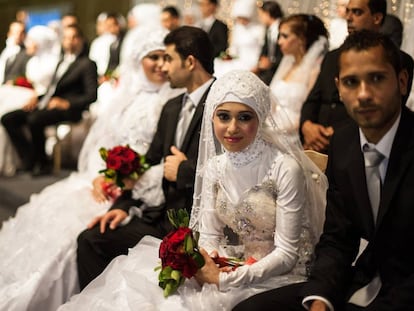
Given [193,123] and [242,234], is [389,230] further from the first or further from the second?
[193,123]

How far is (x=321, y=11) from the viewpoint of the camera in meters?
6.87

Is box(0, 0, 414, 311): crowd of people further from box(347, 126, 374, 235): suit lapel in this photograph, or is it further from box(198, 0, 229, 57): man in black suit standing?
box(198, 0, 229, 57): man in black suit standing

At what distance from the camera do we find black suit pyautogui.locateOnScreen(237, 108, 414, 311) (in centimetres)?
208

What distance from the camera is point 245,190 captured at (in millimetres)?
2686

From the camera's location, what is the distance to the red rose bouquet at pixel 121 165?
3.52 metres

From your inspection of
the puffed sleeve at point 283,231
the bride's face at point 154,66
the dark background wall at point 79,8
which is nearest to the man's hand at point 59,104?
the bride's face at point 154,66

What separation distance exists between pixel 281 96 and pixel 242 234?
1.93 m

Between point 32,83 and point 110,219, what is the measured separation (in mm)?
4766

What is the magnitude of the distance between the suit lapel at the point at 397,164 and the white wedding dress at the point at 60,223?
1.69 meters

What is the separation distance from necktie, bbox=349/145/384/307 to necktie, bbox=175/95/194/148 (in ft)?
4.90

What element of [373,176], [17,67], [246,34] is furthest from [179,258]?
[17,67]

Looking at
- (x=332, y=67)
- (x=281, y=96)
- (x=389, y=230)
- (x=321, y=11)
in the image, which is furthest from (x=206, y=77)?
(x=321, y=11)

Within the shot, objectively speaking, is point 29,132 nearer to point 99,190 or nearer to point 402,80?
point 99,190

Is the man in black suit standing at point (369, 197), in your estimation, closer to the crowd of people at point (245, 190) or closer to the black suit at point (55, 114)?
the crowd of people at point (245, 190)
